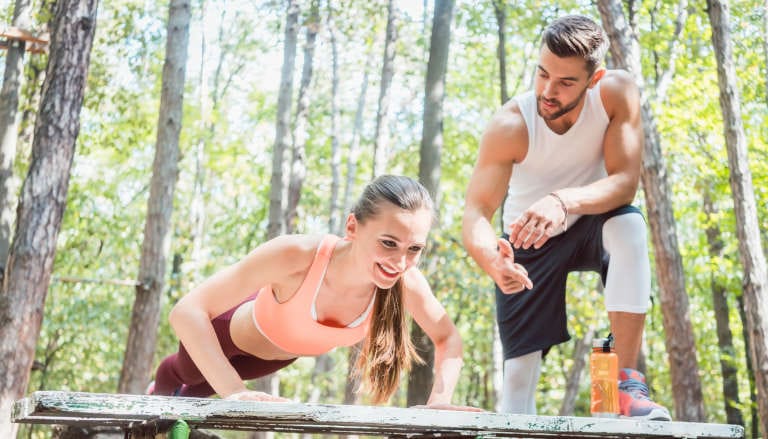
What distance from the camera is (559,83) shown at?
3.43 metres

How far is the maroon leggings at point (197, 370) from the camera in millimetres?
3818

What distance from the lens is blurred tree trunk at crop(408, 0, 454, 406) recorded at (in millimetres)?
9211

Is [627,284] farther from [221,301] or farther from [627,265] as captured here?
[221,301]

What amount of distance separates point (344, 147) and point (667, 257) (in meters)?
17.8

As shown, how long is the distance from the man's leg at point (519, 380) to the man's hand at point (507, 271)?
2.25 ft

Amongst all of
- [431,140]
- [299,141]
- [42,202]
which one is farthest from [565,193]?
[299,141]

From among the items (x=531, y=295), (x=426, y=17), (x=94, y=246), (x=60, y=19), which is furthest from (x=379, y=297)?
(x=426, y=17)

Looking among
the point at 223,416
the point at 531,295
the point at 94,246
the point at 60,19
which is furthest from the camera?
the point at 94,246

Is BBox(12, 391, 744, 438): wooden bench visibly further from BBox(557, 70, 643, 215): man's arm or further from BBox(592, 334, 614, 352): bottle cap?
BBox(557, 70, 643, 215): man's arm

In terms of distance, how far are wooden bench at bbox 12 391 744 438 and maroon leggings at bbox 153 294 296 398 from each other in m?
1.37

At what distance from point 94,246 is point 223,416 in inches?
595

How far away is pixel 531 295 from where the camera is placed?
369cm

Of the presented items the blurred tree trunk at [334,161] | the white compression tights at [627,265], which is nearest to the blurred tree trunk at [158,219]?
the blurred tree trunk at [334,161]

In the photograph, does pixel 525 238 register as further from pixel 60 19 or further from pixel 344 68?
pixel 344 68
